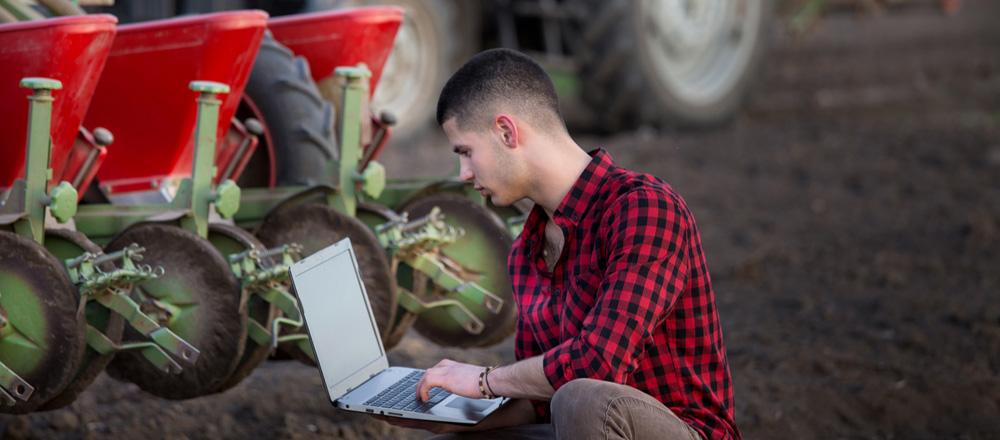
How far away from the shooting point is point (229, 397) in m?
3.73

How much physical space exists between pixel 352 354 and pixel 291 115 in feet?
4.60

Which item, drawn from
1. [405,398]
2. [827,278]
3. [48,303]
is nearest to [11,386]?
[48,303]

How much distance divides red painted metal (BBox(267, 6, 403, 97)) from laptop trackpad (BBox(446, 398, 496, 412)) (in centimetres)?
185

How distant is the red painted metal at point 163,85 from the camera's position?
3.46m

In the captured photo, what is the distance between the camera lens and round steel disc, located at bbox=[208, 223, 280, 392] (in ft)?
10.8

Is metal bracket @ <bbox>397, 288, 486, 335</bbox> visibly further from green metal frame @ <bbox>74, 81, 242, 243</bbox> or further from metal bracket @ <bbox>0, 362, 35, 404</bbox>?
metal bracket @ <bbox>0, 362, 35, 404</bbox>

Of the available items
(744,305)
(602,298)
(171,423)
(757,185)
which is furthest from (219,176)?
(757,185)

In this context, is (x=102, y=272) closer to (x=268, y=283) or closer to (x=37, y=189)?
(x=37, y=189)

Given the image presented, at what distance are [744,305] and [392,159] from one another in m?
3.08

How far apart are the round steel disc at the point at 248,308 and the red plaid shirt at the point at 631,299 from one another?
1029 mm

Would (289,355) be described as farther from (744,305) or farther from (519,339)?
(744,305)

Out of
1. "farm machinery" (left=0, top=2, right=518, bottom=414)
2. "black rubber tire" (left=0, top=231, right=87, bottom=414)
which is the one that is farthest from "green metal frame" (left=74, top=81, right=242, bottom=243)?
"black rubber tire" (left=0, top=231, right=87, bottom=414)

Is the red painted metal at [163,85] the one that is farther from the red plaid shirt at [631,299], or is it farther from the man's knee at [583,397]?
the man's knee at [583,397]

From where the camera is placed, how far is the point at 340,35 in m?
4.07
